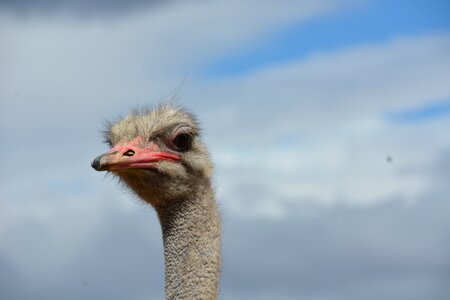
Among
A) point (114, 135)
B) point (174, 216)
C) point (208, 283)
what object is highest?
point (114, 135)

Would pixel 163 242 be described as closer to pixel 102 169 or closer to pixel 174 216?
pixel 174 216

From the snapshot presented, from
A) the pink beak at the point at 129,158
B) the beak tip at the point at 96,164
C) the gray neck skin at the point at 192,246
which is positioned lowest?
the gray neck skin at the point at 192,246

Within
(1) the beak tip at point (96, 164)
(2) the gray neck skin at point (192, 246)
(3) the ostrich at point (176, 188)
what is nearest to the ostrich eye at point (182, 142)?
(3) the ostrich at point (176, 188)

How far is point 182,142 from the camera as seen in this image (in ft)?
23.4

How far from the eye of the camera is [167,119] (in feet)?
23.6

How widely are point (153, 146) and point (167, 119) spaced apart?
25cm

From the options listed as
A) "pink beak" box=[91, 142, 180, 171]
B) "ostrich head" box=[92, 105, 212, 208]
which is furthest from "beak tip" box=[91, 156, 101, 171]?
"ostrich head" box=[92, 105, 212, 208]

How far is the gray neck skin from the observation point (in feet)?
22.2

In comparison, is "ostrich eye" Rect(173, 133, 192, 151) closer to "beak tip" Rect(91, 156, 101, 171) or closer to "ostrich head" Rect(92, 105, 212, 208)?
"ostrich head" Rect(92, 105, 212, 208)

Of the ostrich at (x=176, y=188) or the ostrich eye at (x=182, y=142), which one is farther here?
the ostrich eye at (x=182, y=142)

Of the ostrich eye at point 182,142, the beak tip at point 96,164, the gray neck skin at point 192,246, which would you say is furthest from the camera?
the ostrich eye at point 182,142

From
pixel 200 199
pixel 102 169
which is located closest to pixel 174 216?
pixel 200 199

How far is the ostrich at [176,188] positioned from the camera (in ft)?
22.3

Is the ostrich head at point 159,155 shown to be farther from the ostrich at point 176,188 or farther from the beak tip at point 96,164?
the beak tip at point 96,164
